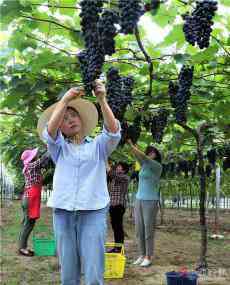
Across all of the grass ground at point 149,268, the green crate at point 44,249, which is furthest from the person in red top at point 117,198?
the green crate at point 44,249

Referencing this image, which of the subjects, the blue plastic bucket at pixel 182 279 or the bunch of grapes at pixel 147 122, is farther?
the bunch of grapes at pixel 147 122

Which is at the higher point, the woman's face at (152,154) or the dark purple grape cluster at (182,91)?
the dark purple grape cluster at (182,91)

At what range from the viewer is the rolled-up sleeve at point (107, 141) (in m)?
3.24

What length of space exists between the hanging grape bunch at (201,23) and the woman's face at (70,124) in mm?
964

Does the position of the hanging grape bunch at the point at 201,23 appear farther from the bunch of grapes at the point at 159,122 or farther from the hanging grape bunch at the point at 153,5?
the bunch of grapes at the point at 159,122

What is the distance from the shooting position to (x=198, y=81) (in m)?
5.03

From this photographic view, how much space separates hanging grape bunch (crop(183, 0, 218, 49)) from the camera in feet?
9.07

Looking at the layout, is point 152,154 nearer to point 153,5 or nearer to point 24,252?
point 24,252

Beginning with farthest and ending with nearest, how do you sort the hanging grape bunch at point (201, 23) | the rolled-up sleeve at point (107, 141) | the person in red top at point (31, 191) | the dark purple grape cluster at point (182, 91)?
the person in red top at point (31, 191) → the dark purple grape cluster at point (182, 91) → the rolled-up sleeve at point (107, 141) → the hanging grape bunch at point (201, 23)

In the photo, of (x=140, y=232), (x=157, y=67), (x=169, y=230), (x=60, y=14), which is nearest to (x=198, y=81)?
(x=157, y=67)

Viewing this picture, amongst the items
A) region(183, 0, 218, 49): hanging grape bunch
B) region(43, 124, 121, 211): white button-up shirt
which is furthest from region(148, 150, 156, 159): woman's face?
region(183, 0, 218, 49): hanging grape bunch

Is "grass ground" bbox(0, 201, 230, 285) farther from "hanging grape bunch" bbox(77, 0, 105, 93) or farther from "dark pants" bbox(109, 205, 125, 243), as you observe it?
"hanging grape bunch" bbox(77, 0, 105, 93)

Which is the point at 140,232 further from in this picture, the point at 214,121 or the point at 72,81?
the point at 72,81

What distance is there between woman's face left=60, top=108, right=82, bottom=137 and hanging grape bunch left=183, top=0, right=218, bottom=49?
96cm
